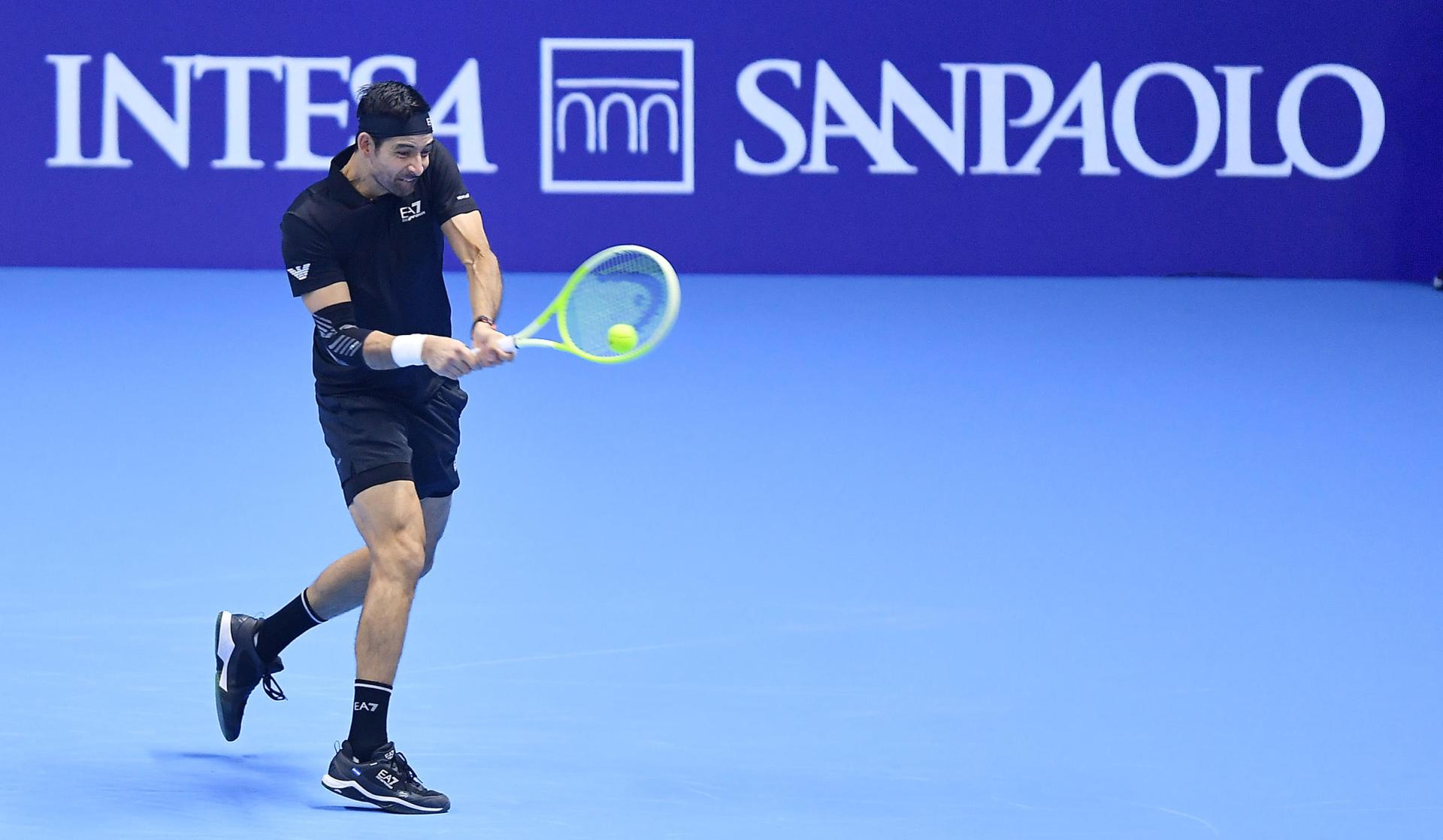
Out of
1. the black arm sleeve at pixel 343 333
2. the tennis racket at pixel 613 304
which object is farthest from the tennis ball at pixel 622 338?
the black arm sleeve at pixel 343 333

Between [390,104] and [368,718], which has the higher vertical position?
[390,104]

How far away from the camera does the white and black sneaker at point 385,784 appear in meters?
4.76

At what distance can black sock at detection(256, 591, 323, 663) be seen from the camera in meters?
5.36

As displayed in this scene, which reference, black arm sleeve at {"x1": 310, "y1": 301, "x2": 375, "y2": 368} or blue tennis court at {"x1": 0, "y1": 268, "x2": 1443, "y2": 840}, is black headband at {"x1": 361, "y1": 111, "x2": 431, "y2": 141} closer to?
black arm sleeve at {"x1": 310, "y1": 301, "x2": 375, "y2": 368}

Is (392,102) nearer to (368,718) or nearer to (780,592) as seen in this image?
(368,718)

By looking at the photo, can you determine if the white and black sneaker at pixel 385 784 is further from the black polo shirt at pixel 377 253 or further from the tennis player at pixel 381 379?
the black polo shirt at pixel 377 253

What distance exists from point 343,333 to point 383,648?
0.75 metres

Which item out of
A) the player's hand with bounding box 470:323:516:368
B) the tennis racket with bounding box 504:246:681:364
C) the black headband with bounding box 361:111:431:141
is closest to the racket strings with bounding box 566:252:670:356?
the tennis racket with bounding box 504:246:681:364

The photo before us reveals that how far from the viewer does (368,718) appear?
16.0ft

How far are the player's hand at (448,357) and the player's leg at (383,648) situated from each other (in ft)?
1.23

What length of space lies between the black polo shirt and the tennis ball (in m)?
0.46

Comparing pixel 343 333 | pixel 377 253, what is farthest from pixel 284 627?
pixel 377 253

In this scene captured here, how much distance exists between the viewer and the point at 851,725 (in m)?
5.42

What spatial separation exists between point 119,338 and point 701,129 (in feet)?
14.8
